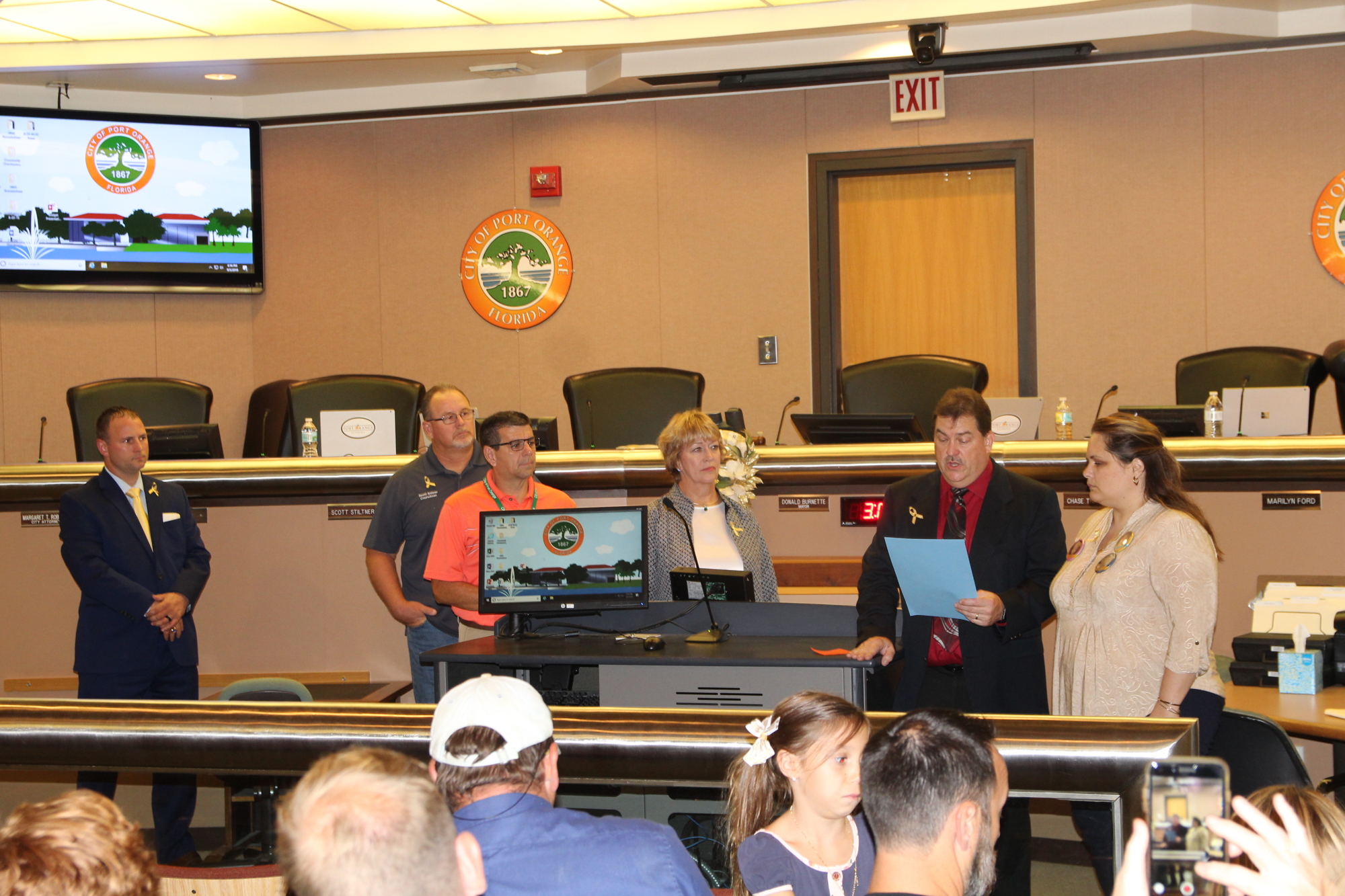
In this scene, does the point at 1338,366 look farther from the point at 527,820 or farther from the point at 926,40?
the point at 527,820

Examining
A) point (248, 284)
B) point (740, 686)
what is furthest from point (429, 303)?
point (740, 686)

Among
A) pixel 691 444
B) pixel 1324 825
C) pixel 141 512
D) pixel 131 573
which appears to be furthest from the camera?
pixel 141 512

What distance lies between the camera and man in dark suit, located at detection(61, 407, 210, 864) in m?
3.91

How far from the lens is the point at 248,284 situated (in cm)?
762

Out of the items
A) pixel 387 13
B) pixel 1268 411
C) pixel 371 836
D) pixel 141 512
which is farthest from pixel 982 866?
pixel 387 13

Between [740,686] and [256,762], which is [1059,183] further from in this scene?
[256,762]

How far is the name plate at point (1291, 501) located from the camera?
3.89 metres

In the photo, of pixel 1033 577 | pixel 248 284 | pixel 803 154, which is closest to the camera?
pixel 1033 577

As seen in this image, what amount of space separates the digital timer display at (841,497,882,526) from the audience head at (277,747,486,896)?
10.5 ft

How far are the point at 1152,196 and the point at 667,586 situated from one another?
14.5 ft

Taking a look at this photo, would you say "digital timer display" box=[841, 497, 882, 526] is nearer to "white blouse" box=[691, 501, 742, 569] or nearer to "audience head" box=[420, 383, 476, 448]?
"white blouse" box=[691, 501, 742, 569]

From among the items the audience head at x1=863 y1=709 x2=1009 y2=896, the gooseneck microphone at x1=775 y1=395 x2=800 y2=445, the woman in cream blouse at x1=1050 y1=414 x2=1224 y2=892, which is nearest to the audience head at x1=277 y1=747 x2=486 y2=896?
the audience head at x1=863 y1=709 x2=1009 y2=896

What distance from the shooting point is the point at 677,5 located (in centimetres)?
620

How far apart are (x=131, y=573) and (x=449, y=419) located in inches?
46.2
